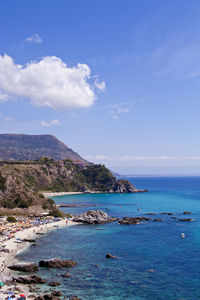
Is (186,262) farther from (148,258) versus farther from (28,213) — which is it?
(28,213)

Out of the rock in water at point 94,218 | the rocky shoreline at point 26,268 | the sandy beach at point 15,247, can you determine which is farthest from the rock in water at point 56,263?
the rock in water at point 94,218

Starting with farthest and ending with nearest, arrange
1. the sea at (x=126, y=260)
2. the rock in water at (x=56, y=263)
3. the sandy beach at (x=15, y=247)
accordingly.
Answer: the rock in water at (x=56, y=263), the sea at (x=126, y=260), the sandy beach at (x=15, y=247)

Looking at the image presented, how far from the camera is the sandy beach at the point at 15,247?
32.3m

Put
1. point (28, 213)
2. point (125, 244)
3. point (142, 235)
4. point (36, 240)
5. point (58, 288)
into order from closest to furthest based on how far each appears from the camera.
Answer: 1. point (58, 288)
2. point (125, 244)
3. point (36, 240)
4. point (142, 235)
5. point (28, 213)

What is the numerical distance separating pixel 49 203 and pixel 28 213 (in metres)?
14.2

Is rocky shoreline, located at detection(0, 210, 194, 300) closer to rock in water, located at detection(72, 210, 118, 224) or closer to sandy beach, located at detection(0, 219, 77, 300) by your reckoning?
sandy beach, located at detection(0, 219, 77, 300)

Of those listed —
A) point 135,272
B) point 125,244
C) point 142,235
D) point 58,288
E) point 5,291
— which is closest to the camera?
point 5,291

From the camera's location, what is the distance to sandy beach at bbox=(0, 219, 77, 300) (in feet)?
106

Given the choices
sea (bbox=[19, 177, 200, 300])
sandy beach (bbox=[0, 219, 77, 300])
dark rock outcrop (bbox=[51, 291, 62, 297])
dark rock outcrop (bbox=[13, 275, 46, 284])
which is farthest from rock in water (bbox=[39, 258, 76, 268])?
dark rock outcrop (bbox=[51, 291, 62, 297])

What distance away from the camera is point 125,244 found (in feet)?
Answer: 186

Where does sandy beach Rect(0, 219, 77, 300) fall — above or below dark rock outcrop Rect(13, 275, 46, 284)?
below

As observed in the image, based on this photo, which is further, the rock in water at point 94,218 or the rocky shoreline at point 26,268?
the rock in water at point 94,218

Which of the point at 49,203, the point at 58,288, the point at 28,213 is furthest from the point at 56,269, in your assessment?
the point at 49,203

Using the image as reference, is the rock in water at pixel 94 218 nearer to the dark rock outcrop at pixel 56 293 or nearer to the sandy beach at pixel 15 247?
the sandy beach at pixel 15 247
